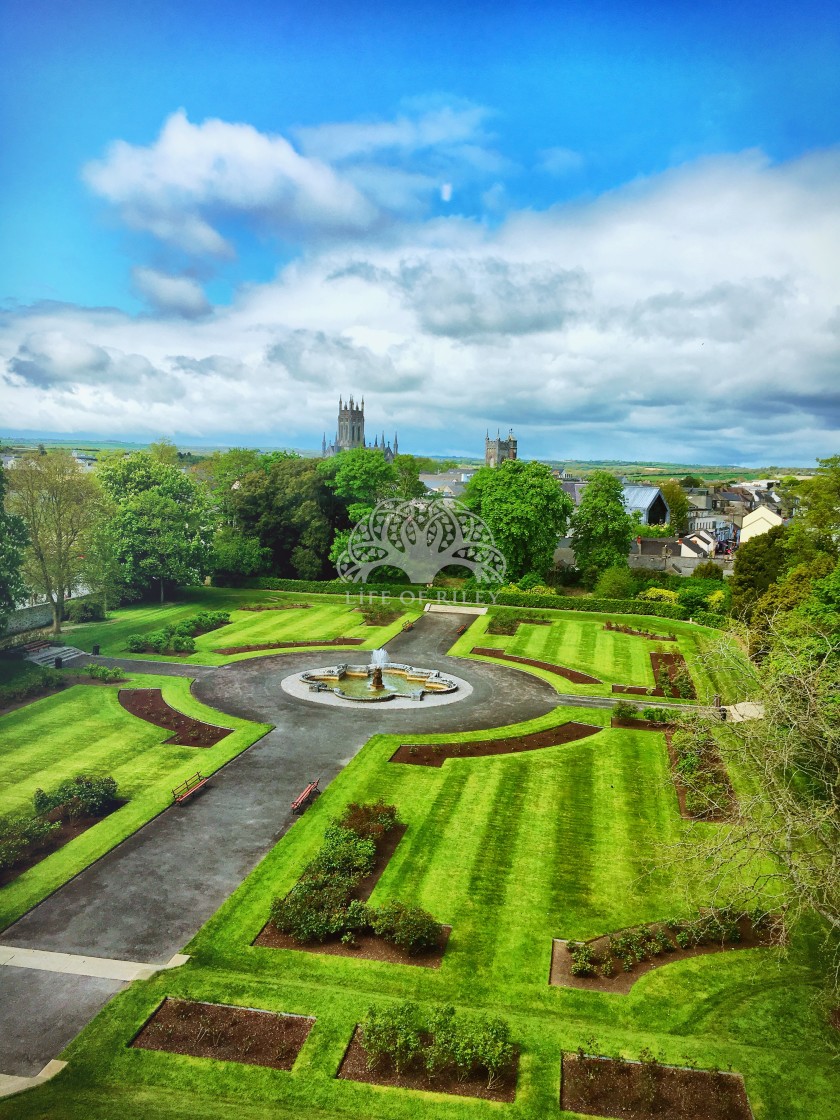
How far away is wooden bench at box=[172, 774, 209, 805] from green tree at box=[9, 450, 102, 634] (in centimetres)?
2199

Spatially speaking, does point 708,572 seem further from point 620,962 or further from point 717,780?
point 620,962

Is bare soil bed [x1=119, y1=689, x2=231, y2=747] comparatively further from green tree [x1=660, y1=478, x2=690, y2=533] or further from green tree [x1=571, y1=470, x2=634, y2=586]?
green tree [x1=660, y1=478, x2=690, y2=533]

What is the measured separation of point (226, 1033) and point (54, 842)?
10.2 meters

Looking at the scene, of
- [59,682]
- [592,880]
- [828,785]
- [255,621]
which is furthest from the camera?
[255,621]

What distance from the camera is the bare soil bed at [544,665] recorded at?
40.9 meters

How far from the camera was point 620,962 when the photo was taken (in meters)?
17.2

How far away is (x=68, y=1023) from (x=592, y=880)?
45.1 ft

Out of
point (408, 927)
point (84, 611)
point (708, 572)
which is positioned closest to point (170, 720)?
point (408, 927)

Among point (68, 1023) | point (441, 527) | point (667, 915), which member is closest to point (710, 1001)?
point (667, 915)

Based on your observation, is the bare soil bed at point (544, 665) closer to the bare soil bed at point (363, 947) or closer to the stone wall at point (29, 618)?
the bare soil bed at point (363, 947)

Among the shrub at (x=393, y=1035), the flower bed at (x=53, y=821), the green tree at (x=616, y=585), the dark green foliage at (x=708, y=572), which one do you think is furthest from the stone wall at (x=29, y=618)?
the dark green foliage at (x=708, y=572)

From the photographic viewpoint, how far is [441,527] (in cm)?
6350

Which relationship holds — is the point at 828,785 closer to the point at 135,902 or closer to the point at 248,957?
the point at 248,957

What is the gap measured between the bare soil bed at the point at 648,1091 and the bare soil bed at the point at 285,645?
35.0 m
